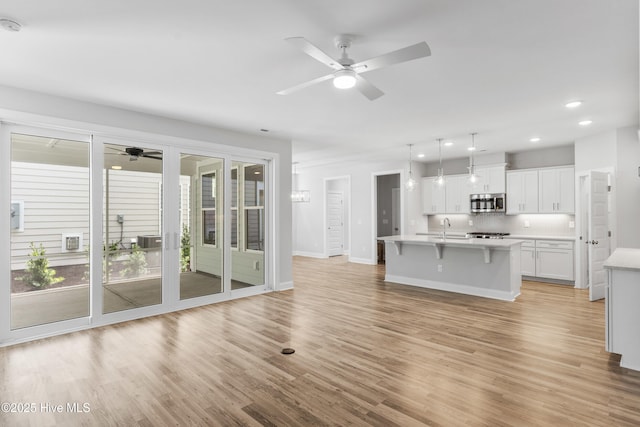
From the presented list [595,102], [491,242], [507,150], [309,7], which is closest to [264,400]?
[309,7]

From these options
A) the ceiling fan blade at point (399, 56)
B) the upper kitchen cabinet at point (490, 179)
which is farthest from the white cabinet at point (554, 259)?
the ceiling fan blade at point (399, 56)

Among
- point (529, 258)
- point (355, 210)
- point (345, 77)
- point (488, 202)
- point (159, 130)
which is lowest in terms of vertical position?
point (529, 258)

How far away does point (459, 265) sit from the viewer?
5938 mm

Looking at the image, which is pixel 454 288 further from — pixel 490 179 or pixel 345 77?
pixel 345 77

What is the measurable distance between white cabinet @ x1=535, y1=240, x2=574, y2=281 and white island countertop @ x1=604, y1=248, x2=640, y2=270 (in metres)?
2.57

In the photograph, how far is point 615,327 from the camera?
3.15 m

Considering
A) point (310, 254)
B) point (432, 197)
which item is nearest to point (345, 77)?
point (432, 197)

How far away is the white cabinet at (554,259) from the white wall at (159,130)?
4878 mm

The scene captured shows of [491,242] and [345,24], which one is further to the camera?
[491,242]

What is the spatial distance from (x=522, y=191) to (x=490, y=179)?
0.68 meters

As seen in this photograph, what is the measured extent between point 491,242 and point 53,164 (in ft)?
20.2

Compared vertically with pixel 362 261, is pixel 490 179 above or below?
above

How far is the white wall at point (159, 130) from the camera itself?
12.3ft

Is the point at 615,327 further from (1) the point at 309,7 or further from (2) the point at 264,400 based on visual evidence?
(1) the point at 309,7
